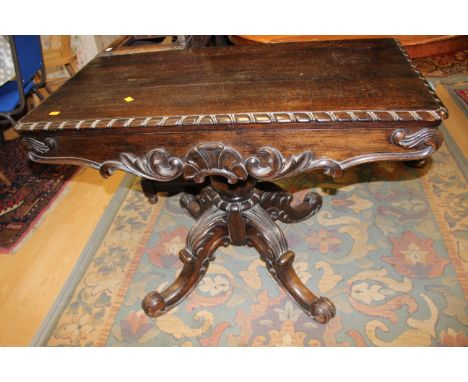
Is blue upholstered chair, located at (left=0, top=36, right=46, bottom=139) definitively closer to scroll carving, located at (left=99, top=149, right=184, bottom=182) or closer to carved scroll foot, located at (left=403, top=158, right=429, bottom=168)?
scroll carving, located at (left=99, top=149, right=184, bottom=182)

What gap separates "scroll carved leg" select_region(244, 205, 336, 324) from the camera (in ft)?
3.60

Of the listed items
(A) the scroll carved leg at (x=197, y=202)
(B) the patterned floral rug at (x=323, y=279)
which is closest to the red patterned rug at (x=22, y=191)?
(B) the patterned floral rug at (x=323, y=279)

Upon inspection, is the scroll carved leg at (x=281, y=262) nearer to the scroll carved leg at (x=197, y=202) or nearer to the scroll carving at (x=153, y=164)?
the scroll carved leg at (x=197, y=202)

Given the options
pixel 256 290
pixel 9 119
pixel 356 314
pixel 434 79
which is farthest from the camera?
pixel 434 79

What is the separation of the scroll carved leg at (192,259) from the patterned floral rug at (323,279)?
0.06 m

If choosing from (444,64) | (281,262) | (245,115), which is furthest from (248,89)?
(444,64)

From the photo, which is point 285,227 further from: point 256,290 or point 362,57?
point 362,57

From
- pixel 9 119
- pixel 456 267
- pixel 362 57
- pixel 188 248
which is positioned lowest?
pixel 456 267

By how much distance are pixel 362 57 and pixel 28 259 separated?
1535mm

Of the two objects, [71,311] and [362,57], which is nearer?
[362,57]

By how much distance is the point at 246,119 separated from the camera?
70 cm

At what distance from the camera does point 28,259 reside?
1501 mm

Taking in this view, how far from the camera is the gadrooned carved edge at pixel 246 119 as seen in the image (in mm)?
656

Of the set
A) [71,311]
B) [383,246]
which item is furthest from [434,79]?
[71,311]
